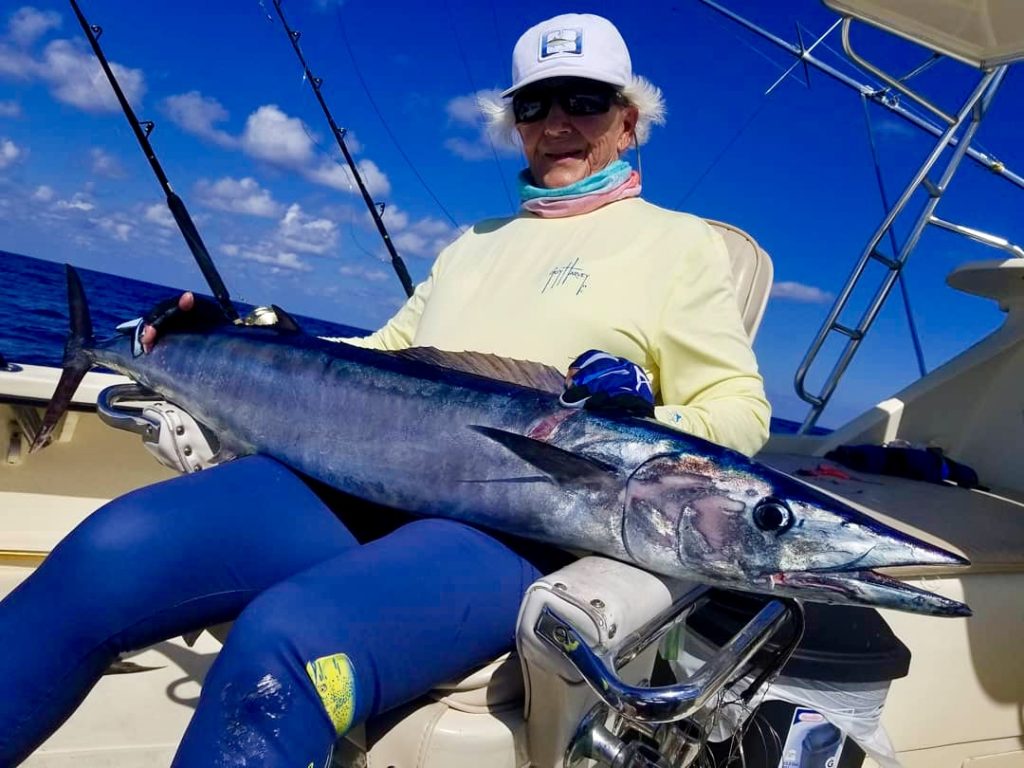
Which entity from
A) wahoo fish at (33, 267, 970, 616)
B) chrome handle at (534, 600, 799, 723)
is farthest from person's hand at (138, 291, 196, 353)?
chrome handle at (534, 600, 799, 723)

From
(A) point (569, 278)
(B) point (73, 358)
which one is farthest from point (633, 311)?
(B) point (73, 358)

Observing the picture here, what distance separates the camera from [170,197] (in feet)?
12.5

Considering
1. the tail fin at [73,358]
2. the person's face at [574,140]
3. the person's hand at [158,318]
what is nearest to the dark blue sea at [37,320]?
the tail fin at [73,358]

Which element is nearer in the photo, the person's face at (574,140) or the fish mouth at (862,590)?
the fish mouth at (862,590)

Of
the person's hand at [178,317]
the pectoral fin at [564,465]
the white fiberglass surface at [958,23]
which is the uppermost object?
the white fiberglass surface at [958,23]

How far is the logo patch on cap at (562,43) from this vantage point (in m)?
2.05

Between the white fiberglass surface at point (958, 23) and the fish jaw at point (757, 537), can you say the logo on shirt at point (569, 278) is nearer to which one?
the fish jaw at point (757, 537)

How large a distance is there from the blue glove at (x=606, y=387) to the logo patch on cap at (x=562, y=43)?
0.97 m

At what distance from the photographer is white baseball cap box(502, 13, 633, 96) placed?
2.04 m

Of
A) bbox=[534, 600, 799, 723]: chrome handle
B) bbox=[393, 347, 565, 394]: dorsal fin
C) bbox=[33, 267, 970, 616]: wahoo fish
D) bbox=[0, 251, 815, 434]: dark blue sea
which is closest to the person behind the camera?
bbox=[534, 600, 799, 723]: chrome handle

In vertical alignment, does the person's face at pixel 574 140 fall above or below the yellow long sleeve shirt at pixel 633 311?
above

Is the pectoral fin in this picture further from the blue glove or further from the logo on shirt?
the logo on shirt

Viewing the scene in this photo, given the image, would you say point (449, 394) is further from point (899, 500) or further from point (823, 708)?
point (899, 500)

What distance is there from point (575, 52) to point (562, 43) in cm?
6
